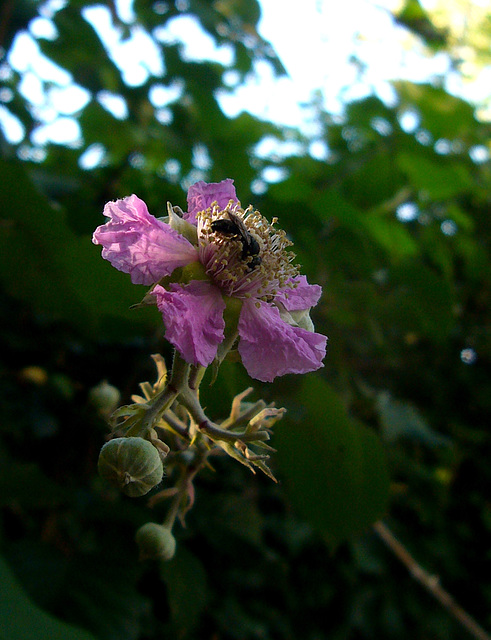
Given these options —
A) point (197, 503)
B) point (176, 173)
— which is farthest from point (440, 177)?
point (197, 503)

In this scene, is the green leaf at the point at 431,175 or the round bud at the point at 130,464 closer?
the round bud at the point at 130,464

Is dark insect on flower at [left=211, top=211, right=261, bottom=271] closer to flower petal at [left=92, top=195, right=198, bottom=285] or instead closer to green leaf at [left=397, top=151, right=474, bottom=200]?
flower petal at [left=92, top=195, right=198, bottom=285]

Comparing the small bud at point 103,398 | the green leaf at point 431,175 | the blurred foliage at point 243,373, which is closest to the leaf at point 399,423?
the blurred foliage at point 243,373

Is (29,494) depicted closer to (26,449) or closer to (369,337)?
(26,449)

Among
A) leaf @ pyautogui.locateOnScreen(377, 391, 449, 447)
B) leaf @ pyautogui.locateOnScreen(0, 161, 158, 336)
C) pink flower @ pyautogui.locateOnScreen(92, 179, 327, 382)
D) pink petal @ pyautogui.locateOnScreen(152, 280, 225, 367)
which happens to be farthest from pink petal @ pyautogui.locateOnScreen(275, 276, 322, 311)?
leaf @ pyautogui.locateOnScreen(377, 391, 449, 447)

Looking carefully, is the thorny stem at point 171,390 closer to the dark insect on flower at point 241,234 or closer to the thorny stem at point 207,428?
the thorny stem at point 207,428

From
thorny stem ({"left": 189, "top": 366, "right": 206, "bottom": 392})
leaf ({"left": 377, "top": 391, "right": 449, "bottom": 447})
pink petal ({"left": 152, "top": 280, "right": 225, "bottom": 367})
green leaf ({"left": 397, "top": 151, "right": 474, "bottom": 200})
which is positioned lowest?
leaf ({"left": 377, "top": 391, "right": 449, "bottom": 447})
